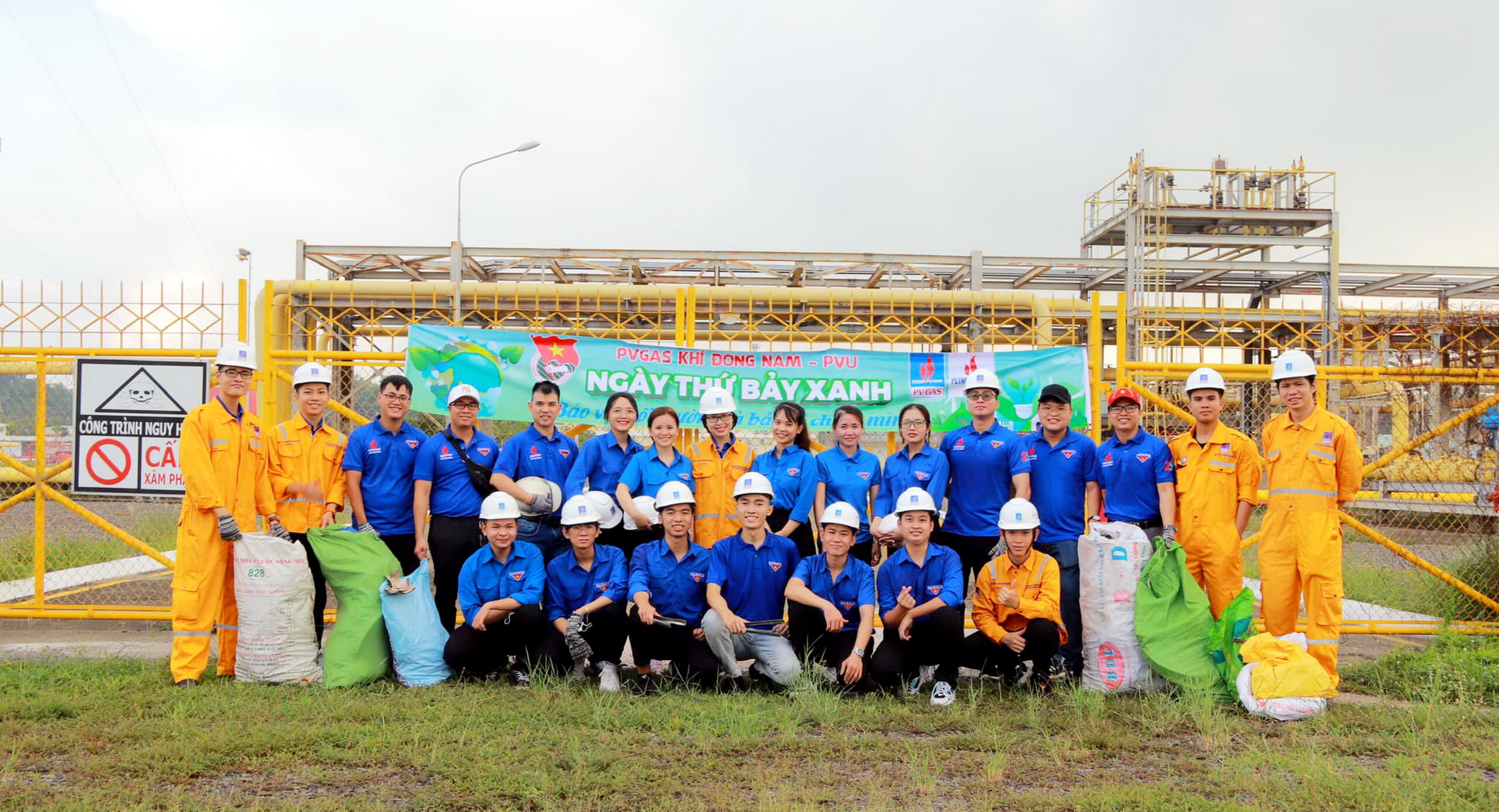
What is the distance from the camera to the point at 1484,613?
6.86 metres

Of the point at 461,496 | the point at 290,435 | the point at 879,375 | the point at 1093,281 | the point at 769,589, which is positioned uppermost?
the point at 1093,281

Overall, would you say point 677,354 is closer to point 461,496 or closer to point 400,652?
point 461,496

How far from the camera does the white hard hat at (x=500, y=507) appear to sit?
536 centimetres

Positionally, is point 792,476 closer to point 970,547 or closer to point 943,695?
point 970,547

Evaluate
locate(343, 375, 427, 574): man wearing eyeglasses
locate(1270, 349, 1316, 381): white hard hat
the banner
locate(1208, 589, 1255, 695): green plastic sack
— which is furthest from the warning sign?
locate(1270, 349, 1316, 381): white hard hat

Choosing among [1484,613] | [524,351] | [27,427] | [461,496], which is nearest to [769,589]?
[461,496]

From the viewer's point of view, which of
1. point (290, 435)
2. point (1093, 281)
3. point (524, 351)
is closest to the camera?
point (290, 435)

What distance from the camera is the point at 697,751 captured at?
13.7ft

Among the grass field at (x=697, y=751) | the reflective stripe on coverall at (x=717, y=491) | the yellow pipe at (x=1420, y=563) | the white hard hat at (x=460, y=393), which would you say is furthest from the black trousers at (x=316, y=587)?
the yellow pipe at (x=1420, y=563)

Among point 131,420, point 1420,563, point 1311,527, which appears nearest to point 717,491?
point 1311,527

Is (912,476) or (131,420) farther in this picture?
(131,420)

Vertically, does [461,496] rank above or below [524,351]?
below

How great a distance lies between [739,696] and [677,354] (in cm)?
267

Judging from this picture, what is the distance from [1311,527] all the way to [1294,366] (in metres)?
0.88
